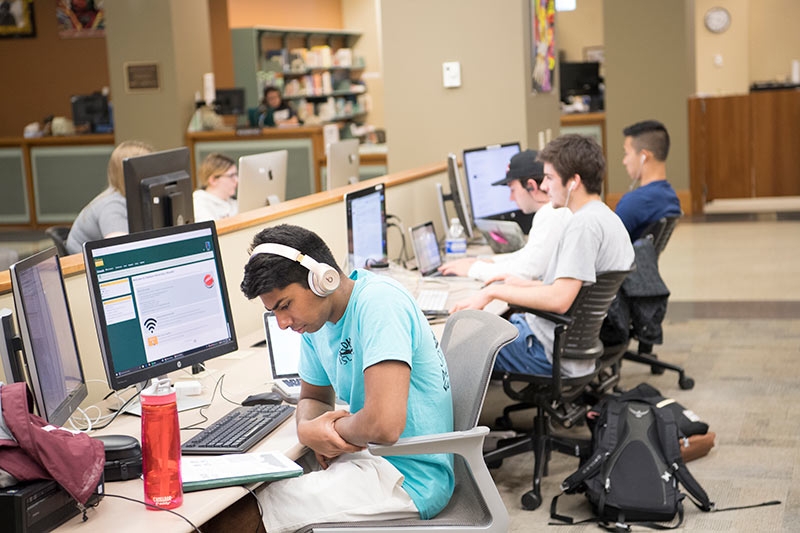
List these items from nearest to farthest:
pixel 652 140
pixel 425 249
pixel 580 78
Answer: pixel 425 249, pixel 652 140, pixel 580 78

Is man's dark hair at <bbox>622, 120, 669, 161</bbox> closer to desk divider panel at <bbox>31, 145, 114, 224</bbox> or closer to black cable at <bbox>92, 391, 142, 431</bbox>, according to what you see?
black cable at <bbox>92, 391, 142, 431</bbox>

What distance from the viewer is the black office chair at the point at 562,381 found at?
366 cm

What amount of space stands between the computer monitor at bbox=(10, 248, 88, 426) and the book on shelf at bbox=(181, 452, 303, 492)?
308 millimetres

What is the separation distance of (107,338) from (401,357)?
782 mm

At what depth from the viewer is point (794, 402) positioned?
4.68 meters

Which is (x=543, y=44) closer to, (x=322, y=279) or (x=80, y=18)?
(x=322, y=279)

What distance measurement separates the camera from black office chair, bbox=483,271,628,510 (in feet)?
12.0

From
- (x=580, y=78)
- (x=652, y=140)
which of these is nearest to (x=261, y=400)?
(x=652, y=140)

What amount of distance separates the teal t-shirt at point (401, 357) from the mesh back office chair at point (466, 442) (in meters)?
0.05

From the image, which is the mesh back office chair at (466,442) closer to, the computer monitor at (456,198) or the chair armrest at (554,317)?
the chair armrest at (554,317)

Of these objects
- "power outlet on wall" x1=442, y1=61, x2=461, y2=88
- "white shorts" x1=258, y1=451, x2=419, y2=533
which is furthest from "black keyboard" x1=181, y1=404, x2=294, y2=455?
"power outlet on wall" x1=442, y1=61, x2=461, y2=88

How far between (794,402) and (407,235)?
2.01 metres

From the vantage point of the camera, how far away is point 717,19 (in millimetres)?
15703

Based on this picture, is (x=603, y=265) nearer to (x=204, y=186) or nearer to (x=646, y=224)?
(x=646, y=224)
